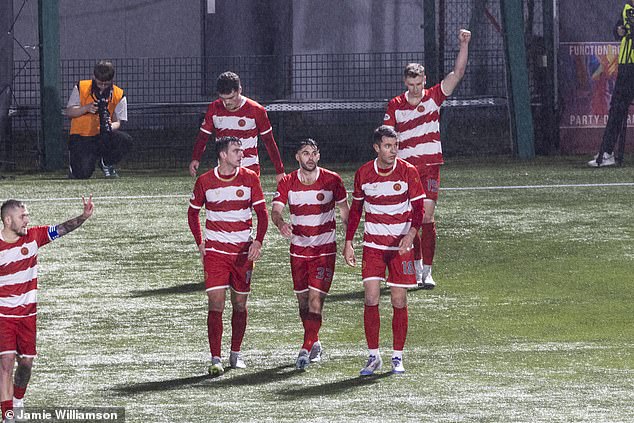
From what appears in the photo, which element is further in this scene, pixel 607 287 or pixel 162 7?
pixel 162 7

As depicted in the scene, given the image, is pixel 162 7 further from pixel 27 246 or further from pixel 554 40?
pixel 27 246

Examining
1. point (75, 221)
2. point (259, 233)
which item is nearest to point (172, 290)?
point (259, 233)

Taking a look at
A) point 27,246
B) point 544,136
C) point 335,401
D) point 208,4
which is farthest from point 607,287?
point 208,4

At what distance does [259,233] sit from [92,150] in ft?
36.3

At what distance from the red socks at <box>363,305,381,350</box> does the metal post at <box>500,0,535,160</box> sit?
1339cm

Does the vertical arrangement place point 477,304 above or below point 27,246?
below

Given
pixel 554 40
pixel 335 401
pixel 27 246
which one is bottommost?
pixel 335 401

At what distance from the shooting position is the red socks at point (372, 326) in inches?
383

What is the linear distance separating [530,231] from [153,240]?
4059mm

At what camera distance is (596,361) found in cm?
994

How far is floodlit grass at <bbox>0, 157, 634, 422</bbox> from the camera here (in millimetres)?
8906

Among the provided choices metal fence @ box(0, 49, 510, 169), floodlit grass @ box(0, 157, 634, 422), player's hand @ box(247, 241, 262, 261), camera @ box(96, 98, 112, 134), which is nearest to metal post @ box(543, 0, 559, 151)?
metal fence @ box(0, 49, 510, 169)

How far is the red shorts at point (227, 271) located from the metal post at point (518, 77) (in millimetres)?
13311

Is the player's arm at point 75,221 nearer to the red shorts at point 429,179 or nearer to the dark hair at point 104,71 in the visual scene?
the red shorts at point 429,179
